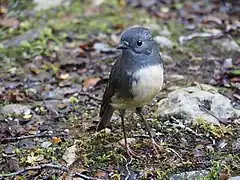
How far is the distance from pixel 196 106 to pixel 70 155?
1235mm

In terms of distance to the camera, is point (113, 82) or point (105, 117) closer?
point (113, 82)

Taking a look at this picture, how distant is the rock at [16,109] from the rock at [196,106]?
4.34ft

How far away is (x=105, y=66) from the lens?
6504 millimetres

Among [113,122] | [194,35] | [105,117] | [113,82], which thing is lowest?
[194,35]

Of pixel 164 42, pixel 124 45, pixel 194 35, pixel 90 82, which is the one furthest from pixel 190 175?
pixel 194 35

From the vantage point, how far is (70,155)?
4.54m

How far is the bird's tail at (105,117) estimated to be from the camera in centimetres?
460

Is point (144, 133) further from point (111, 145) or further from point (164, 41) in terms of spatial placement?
point (164, 41)

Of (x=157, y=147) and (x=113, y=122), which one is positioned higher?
(x=157, y=147)

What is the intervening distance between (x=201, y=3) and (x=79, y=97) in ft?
10.5

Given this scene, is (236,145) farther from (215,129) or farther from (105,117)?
(105,117)

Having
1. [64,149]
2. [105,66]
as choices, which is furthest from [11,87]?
[64,149]

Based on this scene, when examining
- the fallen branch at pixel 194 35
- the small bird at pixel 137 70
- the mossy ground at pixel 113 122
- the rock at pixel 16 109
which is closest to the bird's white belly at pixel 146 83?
A: the small bird at pixel 137 70

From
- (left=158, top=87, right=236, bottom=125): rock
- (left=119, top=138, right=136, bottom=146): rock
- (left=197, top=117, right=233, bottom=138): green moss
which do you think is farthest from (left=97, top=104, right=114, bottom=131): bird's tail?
(left=197, top=117, right=233, bottom=138): green moss
